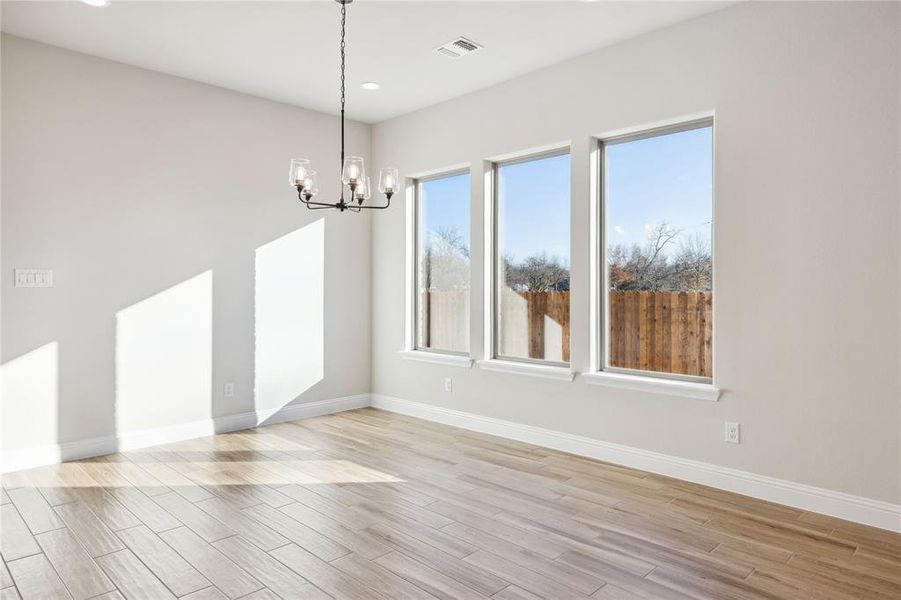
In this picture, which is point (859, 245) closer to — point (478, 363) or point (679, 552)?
point (679, 552)

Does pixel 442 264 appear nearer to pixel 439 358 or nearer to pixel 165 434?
pixel 439 358

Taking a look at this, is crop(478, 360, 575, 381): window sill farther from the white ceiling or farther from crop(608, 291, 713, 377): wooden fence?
the white ceiling

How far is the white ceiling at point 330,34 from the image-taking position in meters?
3.46

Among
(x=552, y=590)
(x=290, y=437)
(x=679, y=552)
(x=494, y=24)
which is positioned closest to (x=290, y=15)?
(x=494, y=24)

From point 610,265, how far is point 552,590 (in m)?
2.49

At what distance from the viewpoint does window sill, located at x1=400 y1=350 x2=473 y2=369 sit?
508 cm

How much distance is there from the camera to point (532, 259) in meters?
4.72

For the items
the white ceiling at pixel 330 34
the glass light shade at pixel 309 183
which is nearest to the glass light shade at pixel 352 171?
the glass light shade at pixel 309 183

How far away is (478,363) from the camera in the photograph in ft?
16.2

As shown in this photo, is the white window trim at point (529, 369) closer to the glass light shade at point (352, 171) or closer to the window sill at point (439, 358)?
the window sill at point (439, 358)

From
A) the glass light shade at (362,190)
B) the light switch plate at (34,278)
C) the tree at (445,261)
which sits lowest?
the light switch plate at (34,278)

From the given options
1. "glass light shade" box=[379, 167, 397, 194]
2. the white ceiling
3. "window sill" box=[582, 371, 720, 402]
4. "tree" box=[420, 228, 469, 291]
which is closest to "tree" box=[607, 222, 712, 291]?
"window sill" box=[582, 371, 720, 402]

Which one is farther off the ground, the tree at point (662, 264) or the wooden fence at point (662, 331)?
the tree at point (662, 264)

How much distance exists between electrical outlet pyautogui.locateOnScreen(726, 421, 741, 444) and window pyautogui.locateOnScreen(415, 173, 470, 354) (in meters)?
2.41
